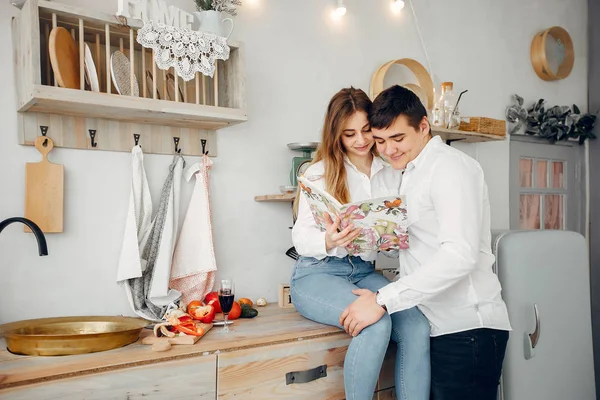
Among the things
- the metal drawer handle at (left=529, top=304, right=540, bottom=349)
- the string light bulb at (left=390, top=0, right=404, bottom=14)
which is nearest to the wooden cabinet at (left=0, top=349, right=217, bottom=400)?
the metal drawer handle at (left=529, top=304, right=540, bottom=349)

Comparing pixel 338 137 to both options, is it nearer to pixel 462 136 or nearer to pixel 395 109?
pixel 395 109

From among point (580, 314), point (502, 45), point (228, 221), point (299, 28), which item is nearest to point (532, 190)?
point (502, 45)

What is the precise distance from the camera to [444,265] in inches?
66.0

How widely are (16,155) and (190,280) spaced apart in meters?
0.80

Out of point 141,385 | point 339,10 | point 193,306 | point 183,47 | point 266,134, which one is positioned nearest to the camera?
point 141,385

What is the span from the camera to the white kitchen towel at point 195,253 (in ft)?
7.17

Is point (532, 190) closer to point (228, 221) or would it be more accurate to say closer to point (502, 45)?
point (502, 45)

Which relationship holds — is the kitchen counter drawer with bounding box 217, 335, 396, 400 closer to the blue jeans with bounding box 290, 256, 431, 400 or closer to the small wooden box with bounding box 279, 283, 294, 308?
the blue jeans with bounding box 290, 256, 431, 400

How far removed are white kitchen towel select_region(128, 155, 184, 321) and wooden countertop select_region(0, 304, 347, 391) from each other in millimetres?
139

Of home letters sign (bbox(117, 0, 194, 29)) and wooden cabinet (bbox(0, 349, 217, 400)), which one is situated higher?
home letters sign (bbox(117, 0, 194, 29))

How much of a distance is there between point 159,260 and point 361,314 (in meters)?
0.81

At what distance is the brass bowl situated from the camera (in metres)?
1.56

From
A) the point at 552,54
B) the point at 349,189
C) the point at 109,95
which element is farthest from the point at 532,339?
the point at 552,54

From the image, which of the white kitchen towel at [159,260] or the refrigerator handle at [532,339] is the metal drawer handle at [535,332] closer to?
the refrigerator handle at [532,339]
